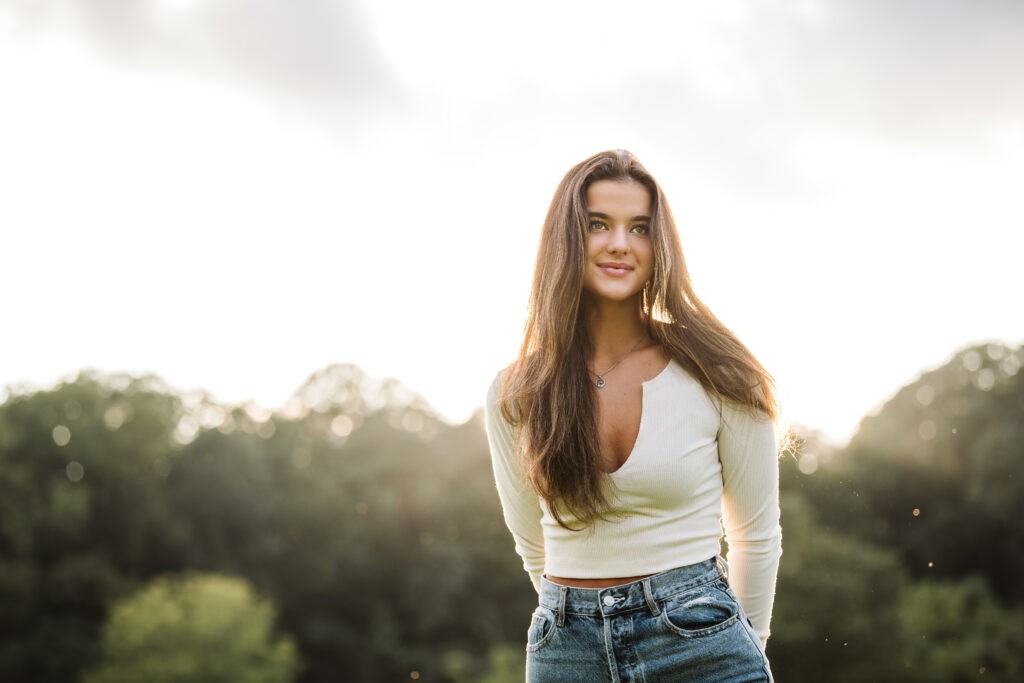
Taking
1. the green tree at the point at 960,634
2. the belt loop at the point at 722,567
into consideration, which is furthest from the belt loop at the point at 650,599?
the green tree at the point at 960,634

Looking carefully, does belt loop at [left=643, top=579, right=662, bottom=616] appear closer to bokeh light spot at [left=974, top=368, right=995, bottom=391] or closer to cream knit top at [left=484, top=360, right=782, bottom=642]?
cream knit top at [left=484, top=360, right=782, bottom=642]

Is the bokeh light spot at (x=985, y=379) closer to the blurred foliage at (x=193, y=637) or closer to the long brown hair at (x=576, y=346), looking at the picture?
the blurred foliage at (x=193, y=637)

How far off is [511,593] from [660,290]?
29.4 meters

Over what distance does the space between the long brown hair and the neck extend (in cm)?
3

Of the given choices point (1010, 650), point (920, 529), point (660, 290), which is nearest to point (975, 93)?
point (920, 529)

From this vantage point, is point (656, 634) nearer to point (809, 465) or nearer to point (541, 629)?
point (541, 629)

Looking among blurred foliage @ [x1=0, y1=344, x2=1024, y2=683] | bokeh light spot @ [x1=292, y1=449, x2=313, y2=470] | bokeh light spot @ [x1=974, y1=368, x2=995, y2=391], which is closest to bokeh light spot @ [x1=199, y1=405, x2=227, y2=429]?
blurred foliage @ [x1=0, y1=344, x2=1024, y2=683]

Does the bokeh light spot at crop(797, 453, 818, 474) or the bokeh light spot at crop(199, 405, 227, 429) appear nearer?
the bokeh light spot at crop(797, 453, 818, 474)

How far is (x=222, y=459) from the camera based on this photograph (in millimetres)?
31234

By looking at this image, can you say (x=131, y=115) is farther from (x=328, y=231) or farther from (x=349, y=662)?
(x=349, y=662)

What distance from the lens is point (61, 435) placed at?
30.9m

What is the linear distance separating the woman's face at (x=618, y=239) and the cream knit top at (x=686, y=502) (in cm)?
26

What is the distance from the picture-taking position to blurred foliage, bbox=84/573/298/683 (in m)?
28.4

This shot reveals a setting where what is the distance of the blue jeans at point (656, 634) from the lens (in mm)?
2225
